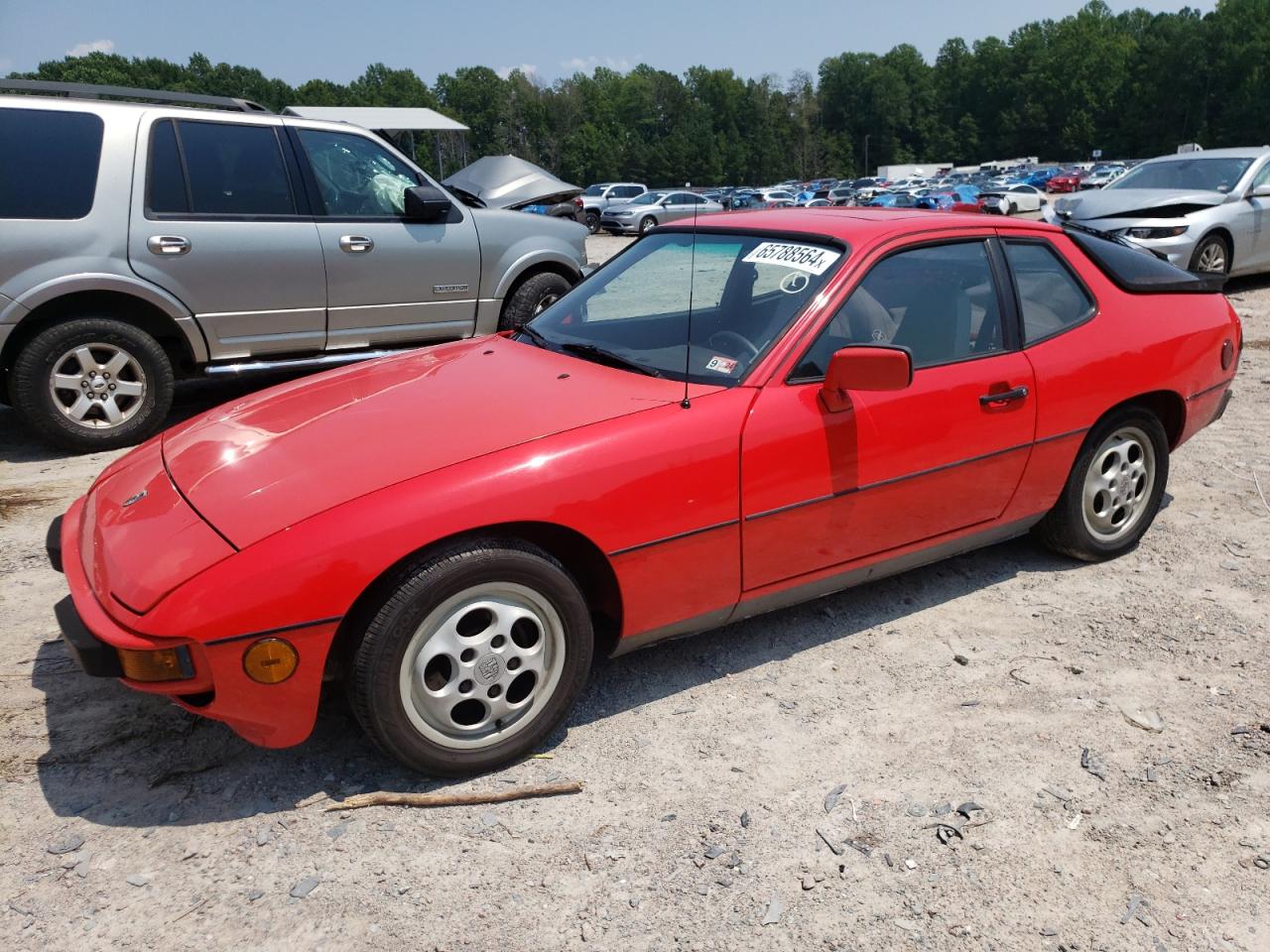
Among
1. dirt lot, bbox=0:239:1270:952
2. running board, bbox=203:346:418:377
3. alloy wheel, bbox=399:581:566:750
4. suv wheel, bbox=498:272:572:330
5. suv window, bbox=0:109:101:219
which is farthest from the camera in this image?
suv wheel, bbox=498:272:572:330

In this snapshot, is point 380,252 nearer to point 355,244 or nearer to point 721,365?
point 355,244

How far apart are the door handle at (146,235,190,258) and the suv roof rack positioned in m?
0.82

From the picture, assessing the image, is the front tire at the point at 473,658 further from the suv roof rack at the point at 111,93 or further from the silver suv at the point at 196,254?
the suv roof rack at the point at 111,93

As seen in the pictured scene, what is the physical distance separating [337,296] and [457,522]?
4.35 meters

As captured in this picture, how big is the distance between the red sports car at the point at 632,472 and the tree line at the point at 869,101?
111610 mm

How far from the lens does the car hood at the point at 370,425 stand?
264 cm

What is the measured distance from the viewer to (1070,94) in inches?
4847

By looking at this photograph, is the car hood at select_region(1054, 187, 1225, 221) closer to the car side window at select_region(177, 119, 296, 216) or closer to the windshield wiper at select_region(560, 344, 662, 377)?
the car side window at select_region(177, 119, 296, 216)

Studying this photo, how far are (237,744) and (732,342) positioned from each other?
2.00 meters

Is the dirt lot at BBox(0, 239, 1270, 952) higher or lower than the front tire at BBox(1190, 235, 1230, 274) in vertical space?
lower

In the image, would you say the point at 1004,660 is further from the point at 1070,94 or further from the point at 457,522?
the point at 1070,94

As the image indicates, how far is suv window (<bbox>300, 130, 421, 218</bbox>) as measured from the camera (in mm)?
6508

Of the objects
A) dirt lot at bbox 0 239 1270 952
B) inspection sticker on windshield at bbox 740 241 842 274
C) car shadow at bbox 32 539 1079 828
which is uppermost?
inspection sticker on windshield at bbox 740 241 842 274

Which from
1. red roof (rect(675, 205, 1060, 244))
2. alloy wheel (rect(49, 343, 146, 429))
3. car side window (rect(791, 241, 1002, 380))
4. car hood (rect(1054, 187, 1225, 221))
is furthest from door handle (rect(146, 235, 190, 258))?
car hood (rect(1054, 187, 1225, 221))
